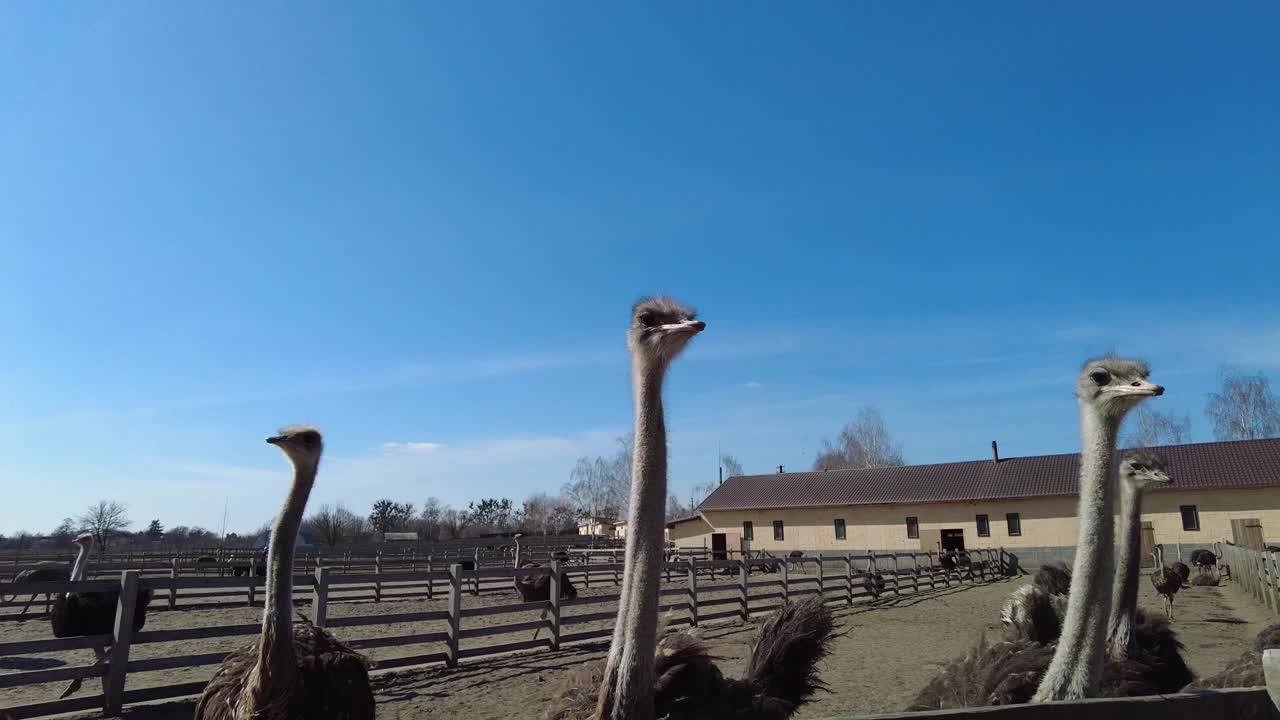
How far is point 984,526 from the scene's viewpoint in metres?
33.0

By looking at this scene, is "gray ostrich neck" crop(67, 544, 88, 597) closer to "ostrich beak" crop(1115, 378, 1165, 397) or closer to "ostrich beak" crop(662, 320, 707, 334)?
"ostrich beak" crop(662, 320, 707, 334)

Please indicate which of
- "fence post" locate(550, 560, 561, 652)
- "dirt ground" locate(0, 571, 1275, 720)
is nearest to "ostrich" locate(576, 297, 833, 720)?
"dirt ground" locate(0, 571, 1275, 720)

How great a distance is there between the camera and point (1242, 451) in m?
31.5

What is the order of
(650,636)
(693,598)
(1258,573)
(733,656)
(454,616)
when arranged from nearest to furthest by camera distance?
(650,636)
(454,616)
(733,656)
(693,598)
(1258,573)

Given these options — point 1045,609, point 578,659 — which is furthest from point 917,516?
point 1045,609

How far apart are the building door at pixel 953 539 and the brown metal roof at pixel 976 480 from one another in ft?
4.27

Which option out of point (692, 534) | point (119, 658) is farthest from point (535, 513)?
point (119, 658)

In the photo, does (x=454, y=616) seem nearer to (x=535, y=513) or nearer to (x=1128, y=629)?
(x=1128, y=629)

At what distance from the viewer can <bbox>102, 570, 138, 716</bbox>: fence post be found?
6.41 meters

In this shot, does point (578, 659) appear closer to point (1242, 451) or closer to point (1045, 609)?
point (1045, 609)

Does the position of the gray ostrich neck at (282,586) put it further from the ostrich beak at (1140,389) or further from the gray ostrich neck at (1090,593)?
the ostrich beak at (1140,389)

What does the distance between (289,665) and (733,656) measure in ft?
22.1

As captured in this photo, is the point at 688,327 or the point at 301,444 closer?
the point at 688,327

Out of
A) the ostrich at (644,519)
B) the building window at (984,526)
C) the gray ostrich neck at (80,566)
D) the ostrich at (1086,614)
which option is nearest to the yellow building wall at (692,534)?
the building window at (984,526)
